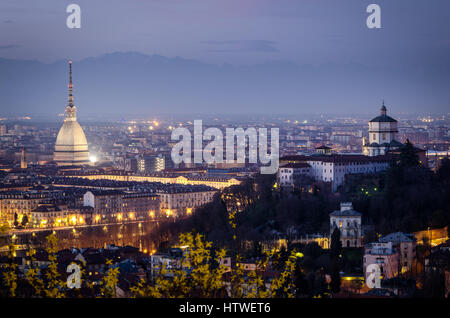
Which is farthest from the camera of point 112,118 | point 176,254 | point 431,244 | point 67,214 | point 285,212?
point 112,118

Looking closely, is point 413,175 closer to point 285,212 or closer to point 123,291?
point 285,212

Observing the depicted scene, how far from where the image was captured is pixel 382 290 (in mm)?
13984

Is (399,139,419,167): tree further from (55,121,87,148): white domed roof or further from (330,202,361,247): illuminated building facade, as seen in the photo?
(55,121,87,148): white domed roof

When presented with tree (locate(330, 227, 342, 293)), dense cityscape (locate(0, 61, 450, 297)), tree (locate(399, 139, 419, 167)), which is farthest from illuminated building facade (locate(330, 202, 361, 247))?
tree (locate(399, 139, 419, 167))

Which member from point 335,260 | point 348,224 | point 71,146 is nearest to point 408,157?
point 348,224

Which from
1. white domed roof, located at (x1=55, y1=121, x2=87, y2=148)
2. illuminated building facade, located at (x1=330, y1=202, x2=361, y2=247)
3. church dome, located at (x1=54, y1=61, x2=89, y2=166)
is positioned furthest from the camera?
white domed roof, located at (x1=55, y1=121, x2=87, y2=148)

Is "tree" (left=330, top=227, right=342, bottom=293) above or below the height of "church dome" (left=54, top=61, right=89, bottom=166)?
below

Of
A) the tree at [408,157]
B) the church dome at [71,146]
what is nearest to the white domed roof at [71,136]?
the church dome at [71,146]

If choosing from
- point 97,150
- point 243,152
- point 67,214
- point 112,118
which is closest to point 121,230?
point 67,214

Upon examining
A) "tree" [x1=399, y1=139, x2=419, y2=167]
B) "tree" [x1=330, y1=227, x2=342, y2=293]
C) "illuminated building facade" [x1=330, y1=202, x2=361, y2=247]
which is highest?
"tree" [x1=399, y1=139, x2=419, y2=167]

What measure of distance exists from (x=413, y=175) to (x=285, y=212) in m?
2.67

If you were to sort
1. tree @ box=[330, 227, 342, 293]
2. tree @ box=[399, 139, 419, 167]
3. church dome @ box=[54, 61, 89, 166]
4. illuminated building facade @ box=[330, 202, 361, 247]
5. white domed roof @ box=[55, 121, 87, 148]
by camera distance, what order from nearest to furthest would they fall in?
tree @ box=[330, 227, 342, 293] < illuminated building facade @ box=[330, 202, 361, 247] < tree @ box=[399, 139, 419, 167] < church dome @ box=[54, 61, 89, 166] < white domed roof @ box=[55, 121, 87, 148]

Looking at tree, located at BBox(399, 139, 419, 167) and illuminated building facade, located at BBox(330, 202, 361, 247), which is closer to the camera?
illuminated building facade, located at BBox(330, 202, 361, 247)
